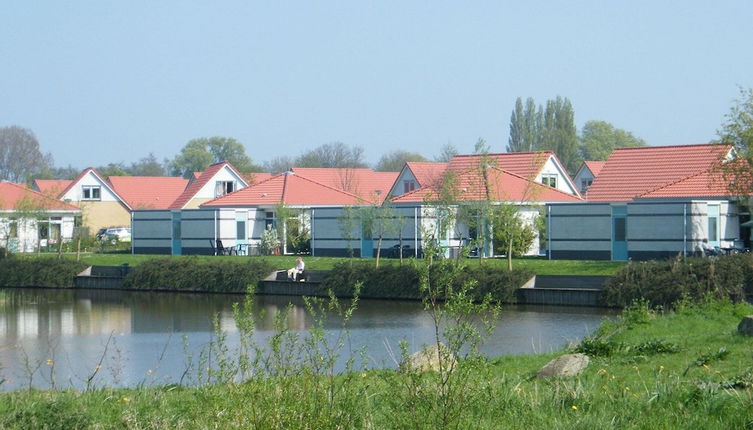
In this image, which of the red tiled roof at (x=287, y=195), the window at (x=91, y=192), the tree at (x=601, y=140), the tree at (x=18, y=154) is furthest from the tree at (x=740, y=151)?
the tree at (x=18, y=154)

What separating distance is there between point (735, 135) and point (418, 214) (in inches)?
525

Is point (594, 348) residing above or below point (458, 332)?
below

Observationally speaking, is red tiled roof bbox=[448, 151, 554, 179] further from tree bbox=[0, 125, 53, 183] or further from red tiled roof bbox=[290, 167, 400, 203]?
tree bbox=[0, 125, 53, 183]

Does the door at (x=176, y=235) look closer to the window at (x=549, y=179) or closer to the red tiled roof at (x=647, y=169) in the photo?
the window at (x=549, y=179)

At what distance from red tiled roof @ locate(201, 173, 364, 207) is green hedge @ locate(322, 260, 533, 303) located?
47.2 ft

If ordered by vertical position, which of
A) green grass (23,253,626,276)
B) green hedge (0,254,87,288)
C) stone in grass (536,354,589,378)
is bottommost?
green hedge (0,254,87,288)

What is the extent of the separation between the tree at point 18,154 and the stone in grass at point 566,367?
404 feet

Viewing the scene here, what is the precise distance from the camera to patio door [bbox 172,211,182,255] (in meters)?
51.7

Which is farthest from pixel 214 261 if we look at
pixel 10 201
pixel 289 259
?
pixel 10 201

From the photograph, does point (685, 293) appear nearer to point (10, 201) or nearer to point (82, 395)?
point (82, 395)

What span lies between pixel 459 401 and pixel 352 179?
5988cm

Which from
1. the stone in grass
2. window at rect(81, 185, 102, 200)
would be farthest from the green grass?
window at rect(81, 185, 102, 200)

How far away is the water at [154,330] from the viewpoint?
17.8 metres

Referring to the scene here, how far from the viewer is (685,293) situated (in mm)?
26859
